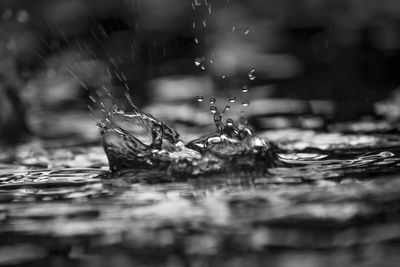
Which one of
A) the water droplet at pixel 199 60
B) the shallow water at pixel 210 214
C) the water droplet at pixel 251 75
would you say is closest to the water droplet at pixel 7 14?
the water droplet at pixel 199 60

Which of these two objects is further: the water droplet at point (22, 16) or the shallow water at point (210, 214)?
the water droplet at point (22, 16)

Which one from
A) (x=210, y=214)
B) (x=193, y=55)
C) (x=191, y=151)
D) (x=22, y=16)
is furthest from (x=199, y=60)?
(x=210, y=214)

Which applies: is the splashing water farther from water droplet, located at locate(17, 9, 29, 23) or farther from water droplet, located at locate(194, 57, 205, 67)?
water droplet, located at locate(17, 9, 29, 23)

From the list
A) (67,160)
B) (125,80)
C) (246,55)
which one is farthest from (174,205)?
(246,55)

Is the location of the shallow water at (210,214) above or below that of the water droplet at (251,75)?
below

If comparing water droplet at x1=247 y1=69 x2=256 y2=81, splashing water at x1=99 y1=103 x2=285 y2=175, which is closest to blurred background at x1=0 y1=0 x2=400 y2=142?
water droplet at x1=247 y1=69 x2=256 y2=81

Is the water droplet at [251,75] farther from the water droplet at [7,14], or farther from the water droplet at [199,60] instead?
the water droplet at [7,14]

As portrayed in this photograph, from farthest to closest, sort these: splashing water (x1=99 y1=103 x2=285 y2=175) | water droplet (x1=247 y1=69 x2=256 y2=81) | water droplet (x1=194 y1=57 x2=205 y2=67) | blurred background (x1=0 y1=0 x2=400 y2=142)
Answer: water droplet (x1=194 y1=57 x2=205 y2=67), water droplet (x1=247 y1=69 x2=256 y2=81), blurred background (x1=0 y1=0 x2=400 y2=142), splashing water (x1=99 y1=103 x2=285 y2=175)
